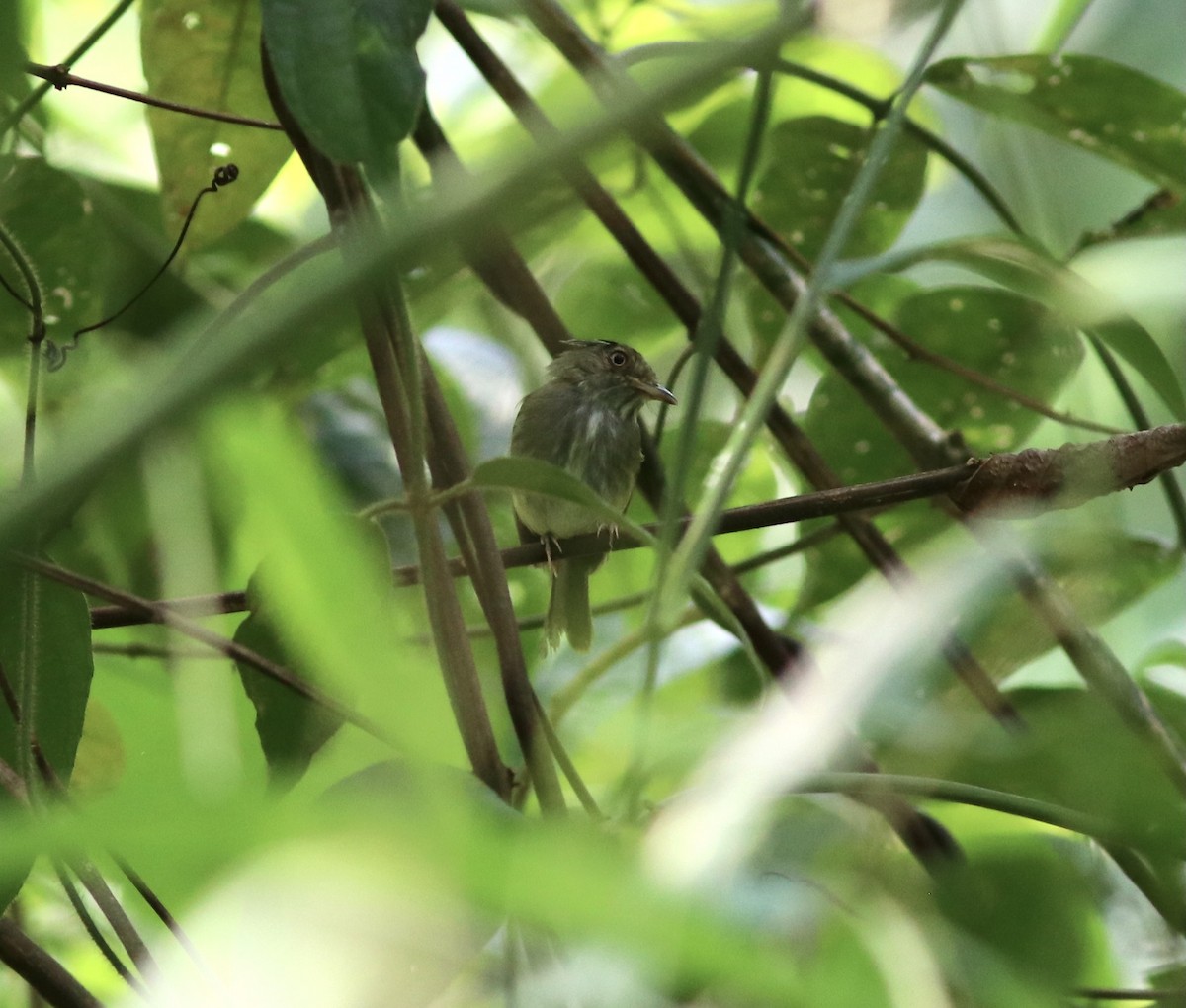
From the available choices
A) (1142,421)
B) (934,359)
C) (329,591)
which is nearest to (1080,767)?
(329,591)

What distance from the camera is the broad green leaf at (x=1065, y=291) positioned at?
2.01m

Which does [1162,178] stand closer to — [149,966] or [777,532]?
[777,532]

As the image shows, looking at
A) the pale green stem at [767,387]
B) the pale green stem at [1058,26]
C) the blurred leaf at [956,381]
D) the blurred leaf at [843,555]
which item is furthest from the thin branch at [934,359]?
the pale green stem at [767,387]

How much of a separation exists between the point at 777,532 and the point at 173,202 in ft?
4.59

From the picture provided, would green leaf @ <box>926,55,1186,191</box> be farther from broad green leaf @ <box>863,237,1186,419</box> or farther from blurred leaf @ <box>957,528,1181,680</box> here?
blurred leaf @ <box>957,528,1181,680</box>

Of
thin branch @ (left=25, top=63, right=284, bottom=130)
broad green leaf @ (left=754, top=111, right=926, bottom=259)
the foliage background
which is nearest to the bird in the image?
the foliage background

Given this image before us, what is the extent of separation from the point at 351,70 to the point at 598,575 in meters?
2.01

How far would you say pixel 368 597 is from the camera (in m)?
0.48

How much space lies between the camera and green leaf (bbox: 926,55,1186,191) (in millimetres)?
2395

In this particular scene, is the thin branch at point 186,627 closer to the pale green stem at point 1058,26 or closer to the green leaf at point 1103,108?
the green leaf at point 1103,108

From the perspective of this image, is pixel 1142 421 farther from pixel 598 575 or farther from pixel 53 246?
pixel 53 246

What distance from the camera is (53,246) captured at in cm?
225

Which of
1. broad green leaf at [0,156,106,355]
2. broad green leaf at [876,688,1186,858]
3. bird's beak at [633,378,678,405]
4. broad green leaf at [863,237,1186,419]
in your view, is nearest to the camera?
broad green leaf at [876,688,1186,858]

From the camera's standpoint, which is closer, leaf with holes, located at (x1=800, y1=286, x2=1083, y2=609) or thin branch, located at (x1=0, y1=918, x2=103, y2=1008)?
thin branch, located at (x1=0, y1=918, x2=103, y2=1008)
